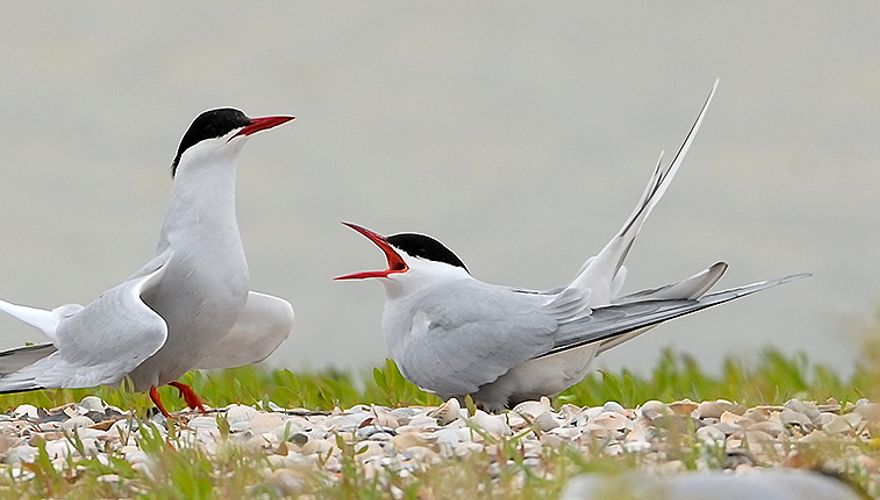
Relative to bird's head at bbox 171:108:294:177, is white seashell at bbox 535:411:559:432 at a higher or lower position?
lower

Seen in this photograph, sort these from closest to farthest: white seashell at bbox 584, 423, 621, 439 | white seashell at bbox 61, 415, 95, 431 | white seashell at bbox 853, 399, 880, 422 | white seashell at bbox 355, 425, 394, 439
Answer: white seashell at bbox 853, 399, 880, 422, white seashell at bbox 584, 423, 621, 439, white seashell at bbox 355, 425, 394, 439, white seashell at bbox 61, 415, 95, 431

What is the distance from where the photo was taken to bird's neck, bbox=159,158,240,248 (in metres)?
6.39

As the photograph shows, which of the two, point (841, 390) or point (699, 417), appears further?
point (841, 390)

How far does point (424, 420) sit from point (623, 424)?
2.79 feet

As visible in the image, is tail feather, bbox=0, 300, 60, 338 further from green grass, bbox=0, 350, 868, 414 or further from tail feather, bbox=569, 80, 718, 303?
tail feather, bbox=569, 80, 718, 303

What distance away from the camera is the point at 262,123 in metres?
6.40

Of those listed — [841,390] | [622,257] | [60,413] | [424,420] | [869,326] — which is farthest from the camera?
[841,390]

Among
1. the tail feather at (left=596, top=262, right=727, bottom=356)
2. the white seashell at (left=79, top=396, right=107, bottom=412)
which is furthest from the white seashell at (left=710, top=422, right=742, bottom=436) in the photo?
the white seashell at (left=79, top=396, right=107, bottom=412)

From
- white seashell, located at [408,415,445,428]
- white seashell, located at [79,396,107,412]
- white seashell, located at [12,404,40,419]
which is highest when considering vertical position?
white seashell, located at [12,404,40,419]

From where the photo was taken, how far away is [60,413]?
6688 mm

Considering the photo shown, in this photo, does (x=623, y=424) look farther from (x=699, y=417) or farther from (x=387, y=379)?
(x=387, y=379)

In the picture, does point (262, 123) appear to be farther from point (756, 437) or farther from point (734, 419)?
point (756, 437)

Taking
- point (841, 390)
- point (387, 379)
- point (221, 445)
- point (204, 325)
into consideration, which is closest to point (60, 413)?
point (204, 325)

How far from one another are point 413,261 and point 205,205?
1.04 meters
